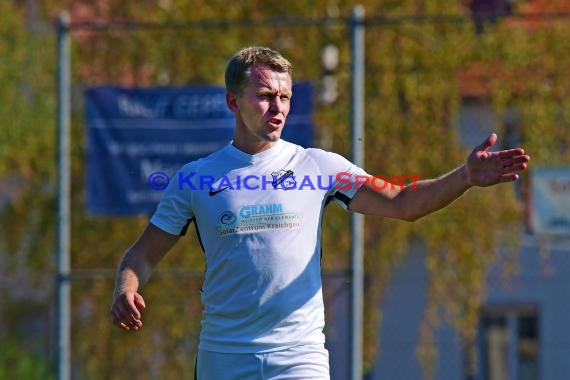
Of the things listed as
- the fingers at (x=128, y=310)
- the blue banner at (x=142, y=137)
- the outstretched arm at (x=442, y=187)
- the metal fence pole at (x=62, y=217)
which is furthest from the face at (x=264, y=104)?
the metal fence pole at (x=62, y=217)

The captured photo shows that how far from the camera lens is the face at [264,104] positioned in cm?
445

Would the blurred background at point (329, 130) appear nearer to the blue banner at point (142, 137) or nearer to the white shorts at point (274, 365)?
the blue banner at point (142, 137)

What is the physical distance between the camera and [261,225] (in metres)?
4.36

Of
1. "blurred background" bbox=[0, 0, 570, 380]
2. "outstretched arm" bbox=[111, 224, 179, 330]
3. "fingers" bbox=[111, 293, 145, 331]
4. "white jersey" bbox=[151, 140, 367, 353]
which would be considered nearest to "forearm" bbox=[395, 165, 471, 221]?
"white jersey" bbox=[151, 140, 367, 353]

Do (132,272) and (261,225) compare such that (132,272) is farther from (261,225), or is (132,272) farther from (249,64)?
(249,64)

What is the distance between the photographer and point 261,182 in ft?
14.6

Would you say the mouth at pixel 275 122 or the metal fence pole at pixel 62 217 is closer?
the mouth at pixel 275 122

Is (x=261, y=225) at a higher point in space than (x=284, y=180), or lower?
lower

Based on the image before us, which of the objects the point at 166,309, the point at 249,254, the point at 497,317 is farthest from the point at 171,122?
the point at 497,317

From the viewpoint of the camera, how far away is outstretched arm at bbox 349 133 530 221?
4.09 m

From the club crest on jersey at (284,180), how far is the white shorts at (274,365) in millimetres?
533

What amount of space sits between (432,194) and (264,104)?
647 millimetres

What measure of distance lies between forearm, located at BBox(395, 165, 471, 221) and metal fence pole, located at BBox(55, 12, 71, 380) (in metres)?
4.51

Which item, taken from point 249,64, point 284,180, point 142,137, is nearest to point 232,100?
point 249,64
